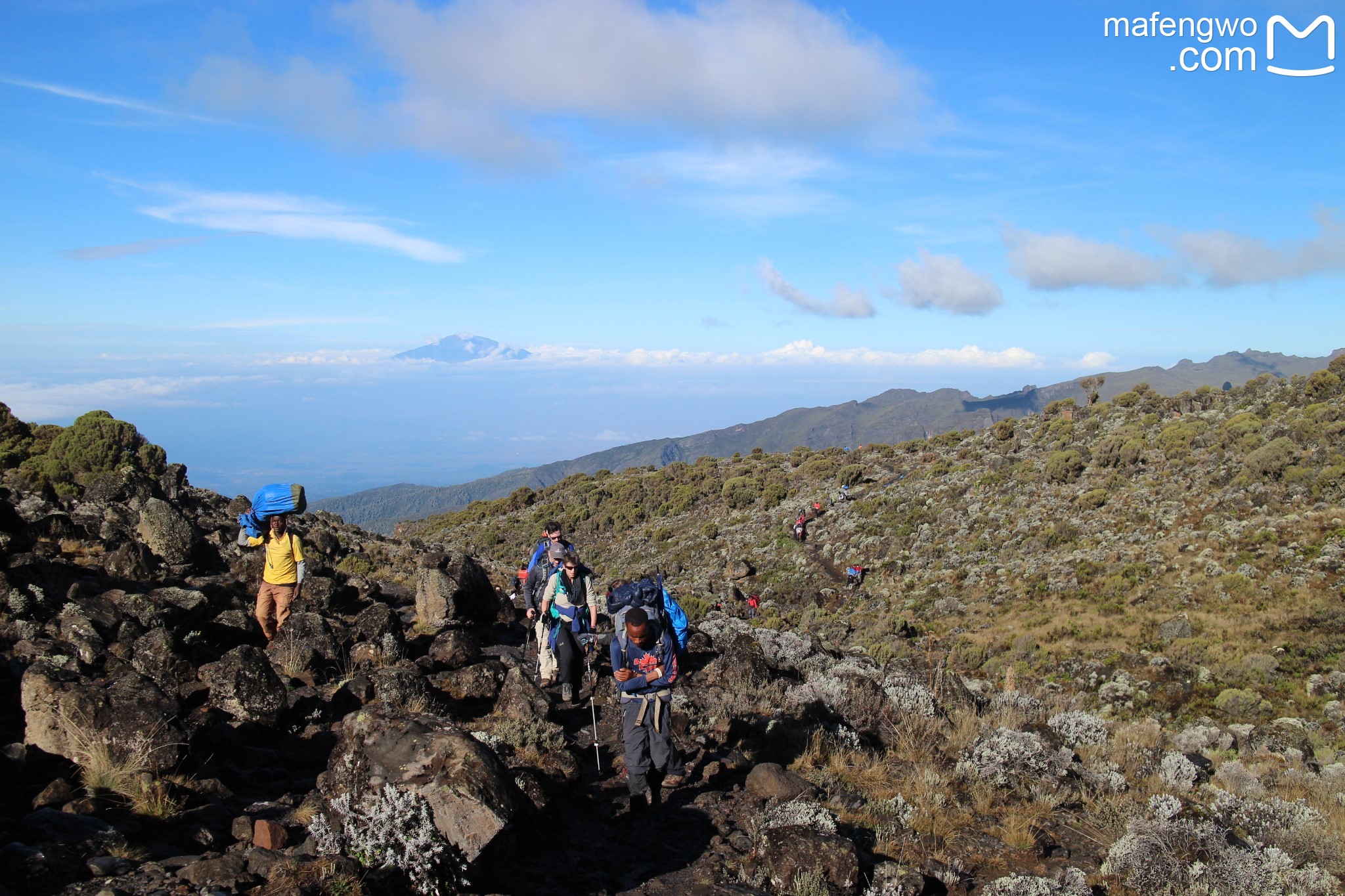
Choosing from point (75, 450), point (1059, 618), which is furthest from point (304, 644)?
point (1059, 618)

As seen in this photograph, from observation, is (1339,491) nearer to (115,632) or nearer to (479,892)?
(479,892)

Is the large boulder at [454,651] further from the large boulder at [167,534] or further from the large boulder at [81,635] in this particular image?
the large boulder at [167,534]

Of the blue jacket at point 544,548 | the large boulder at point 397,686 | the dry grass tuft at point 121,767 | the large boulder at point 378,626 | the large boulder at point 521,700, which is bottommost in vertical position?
the large boulder at point 521,700

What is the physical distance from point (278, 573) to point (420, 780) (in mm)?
5475

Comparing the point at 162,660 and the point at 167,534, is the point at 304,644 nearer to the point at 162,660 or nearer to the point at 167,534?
the point at 162,660

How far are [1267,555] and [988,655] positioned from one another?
27.1 feet

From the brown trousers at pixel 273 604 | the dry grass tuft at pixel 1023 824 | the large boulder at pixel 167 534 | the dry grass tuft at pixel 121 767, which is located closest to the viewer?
the dry grass tuft at pixel 121 767

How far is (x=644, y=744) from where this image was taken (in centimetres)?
647

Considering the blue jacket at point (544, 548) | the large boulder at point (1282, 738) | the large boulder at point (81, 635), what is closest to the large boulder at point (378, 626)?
the blue jacket at point (544, 548)

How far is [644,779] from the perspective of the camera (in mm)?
6453

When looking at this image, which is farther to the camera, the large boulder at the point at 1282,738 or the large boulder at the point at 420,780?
the large boulder at the point at 1282,738

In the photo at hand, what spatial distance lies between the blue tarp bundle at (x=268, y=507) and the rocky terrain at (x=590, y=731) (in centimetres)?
137

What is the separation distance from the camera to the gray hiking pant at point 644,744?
631cm

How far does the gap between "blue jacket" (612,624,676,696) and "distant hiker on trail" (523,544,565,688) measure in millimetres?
2691
